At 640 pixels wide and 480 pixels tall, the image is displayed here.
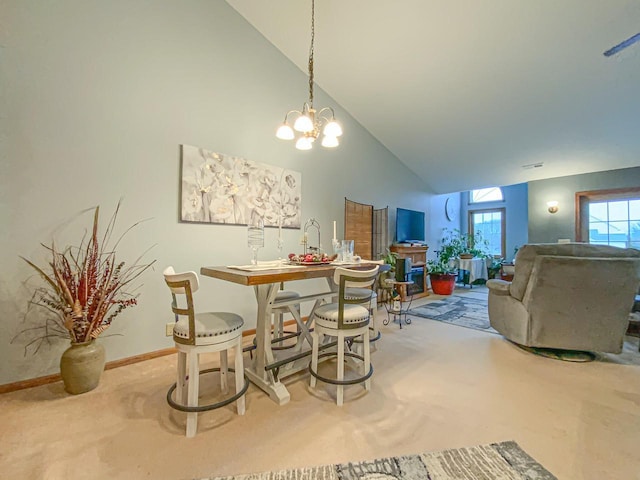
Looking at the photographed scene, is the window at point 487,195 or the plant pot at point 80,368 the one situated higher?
the window at point 487,195

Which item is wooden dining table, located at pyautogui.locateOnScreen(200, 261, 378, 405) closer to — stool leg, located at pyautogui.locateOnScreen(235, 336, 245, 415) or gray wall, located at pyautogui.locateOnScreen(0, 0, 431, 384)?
stool leg, located at pyautogui.locateOnScreen(235, 336, 245, 415)

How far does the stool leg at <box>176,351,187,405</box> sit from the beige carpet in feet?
0.31

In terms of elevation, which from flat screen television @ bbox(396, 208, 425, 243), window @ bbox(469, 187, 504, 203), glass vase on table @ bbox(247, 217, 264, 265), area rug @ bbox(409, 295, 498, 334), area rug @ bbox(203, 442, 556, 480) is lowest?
area rug @ bbox(409, 295, 498, 334)

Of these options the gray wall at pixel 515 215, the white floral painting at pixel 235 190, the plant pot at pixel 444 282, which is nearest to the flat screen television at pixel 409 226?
the plant pot at pixel 444 282

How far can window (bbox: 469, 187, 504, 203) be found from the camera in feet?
23.7

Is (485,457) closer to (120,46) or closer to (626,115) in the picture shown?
(120,46)

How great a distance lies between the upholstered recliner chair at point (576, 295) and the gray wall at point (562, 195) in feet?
11.0

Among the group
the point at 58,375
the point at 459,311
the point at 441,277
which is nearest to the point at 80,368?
the point at 58,375

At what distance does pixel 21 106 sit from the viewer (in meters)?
1.99

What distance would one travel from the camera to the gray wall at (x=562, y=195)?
464 centimetres

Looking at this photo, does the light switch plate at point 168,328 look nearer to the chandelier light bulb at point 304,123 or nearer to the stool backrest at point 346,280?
the stool backrest at point 346,280

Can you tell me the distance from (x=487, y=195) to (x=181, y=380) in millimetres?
8010

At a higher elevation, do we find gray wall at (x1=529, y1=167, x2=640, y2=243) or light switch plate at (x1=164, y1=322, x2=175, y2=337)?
gray wall at (x1=529, y1=167, x2=640, y2=243)

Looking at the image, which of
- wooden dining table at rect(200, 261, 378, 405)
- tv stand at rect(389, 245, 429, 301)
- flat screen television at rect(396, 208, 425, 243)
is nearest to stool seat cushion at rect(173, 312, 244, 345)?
wooden dining table at rect(200, 261, 378, 405)
